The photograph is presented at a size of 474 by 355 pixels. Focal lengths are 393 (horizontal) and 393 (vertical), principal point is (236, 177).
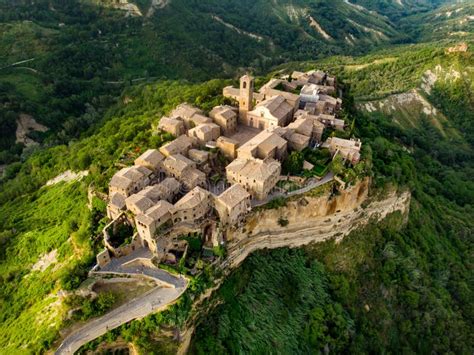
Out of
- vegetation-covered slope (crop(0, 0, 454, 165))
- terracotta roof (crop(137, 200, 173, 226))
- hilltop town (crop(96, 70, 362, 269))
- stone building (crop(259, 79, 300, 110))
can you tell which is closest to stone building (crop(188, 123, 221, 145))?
hilltop town (crop(96, 70, 362, 269))

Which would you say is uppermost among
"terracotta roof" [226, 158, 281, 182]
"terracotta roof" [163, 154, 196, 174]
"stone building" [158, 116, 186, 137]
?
"terracotta roof" [226, 158, 281, 182]

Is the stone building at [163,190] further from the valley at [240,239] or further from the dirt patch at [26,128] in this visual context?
the dirt patch at [26,128]

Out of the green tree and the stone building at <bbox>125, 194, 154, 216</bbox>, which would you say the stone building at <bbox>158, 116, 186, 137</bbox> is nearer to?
the stone building at <bbox>125, 194, 154, 216</bbox>

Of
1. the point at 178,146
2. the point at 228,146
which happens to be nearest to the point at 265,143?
the point at 228,146

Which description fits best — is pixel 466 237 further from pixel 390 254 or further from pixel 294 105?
pixel 294 105

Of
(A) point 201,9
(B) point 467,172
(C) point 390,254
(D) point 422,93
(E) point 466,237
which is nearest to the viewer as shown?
(C) point 390,254

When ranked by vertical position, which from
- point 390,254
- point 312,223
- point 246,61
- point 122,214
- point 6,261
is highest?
point 122,214

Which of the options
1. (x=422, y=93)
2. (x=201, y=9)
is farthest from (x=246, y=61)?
(x=422, y=93)

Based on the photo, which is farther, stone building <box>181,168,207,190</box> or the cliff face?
stone building <box>181,168,207,190</box>
